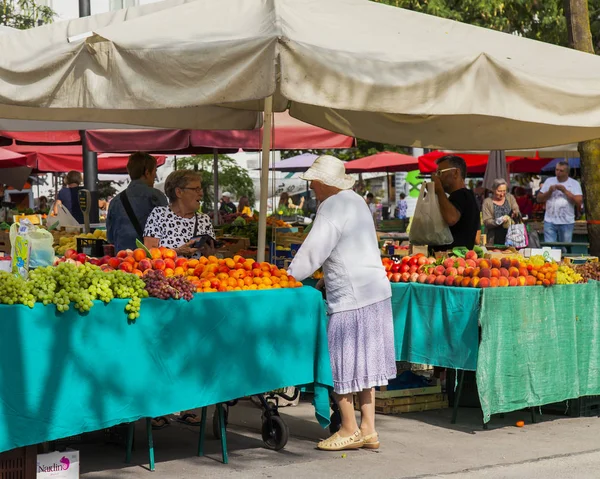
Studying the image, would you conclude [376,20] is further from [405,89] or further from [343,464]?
[343,464]

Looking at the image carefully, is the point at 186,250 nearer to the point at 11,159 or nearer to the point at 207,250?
the point at 207,250

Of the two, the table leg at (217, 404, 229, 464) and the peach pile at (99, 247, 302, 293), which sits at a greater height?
the peach pile at (99, 247, 302, 293)

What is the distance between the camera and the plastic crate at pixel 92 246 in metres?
9.02

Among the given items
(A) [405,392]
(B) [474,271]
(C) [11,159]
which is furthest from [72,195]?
(B) [474,271]

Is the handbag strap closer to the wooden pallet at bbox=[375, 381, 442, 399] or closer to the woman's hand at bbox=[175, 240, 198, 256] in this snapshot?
the woman's hand at bbox=[175, 240, 198, 256]

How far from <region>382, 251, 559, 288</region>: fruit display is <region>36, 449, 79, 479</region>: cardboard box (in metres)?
3.27

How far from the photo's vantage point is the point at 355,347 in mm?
6461

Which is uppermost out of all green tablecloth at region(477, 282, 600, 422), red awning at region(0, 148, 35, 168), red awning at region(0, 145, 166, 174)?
red awning at region(0, 145, 166, 174)

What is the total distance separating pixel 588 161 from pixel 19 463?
7.21 metres

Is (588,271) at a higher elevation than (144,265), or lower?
lower

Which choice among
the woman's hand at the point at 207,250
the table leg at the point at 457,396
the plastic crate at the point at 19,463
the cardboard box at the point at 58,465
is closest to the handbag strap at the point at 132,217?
the woman's hand at the point at 207,250

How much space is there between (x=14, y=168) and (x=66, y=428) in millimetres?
15092

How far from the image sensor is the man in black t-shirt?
8.51 metres

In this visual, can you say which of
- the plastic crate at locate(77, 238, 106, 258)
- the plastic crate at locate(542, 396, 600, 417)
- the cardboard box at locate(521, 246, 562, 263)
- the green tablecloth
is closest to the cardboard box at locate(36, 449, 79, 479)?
the green tablecloth
